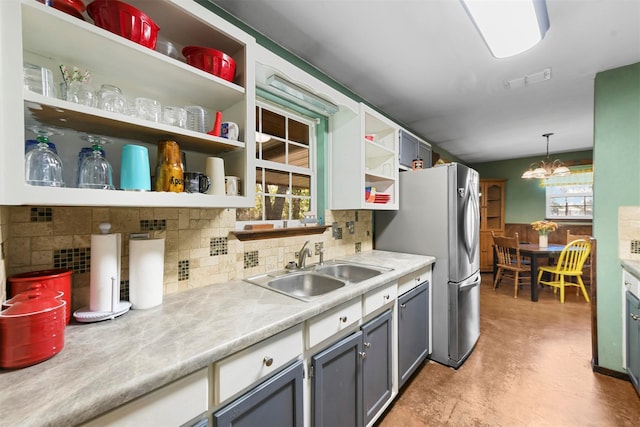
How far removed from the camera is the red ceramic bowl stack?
2.18 feet

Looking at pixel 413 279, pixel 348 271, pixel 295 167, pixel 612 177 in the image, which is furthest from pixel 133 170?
pixel 612 177

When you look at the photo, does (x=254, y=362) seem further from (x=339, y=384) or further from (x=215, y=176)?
(x=215, y=176)

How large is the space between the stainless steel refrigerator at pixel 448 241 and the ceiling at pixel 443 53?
840 millimetres

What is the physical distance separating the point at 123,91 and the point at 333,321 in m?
1.38

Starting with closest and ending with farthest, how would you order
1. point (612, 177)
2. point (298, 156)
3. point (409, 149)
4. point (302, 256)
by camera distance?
point (302, 256) → point (612, 177) → point (298, 156) → point (409, 149)

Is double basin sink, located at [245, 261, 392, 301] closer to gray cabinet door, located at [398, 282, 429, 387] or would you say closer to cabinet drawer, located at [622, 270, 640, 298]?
gray cabinet door, located at [398, 282, 429, 387]

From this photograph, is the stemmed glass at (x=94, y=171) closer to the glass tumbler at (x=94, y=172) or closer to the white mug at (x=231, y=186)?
the glass tumbler at (x=94, y=172)

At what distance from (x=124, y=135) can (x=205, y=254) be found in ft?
2.21

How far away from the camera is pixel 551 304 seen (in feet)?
12.0

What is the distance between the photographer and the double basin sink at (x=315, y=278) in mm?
1605

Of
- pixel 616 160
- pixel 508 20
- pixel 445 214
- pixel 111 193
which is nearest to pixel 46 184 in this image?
pixel 111 193

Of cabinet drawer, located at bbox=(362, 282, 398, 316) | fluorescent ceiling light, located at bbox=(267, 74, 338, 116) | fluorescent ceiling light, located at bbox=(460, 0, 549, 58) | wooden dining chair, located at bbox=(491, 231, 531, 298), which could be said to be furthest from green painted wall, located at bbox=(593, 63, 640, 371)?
fluorescent ceiling light, located at bbox=(267, 74, 338, 116)

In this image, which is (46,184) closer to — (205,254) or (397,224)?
(205,254)

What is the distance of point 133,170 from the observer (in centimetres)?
98
